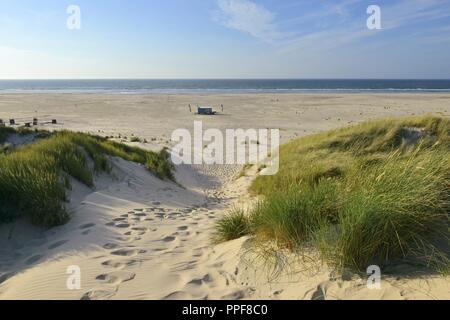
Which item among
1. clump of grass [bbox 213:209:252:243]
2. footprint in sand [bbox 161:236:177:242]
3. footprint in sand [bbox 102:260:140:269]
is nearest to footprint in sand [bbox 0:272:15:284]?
footprint in sand [bbox 102:260:140:269]

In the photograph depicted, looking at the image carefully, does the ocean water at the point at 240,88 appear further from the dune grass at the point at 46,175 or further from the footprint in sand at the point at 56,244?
the footprint in sand at the point at 56,244

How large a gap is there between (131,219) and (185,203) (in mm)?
2218

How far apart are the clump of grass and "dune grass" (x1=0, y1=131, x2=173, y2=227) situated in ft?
8.07

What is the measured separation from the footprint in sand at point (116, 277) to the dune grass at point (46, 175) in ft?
6.85

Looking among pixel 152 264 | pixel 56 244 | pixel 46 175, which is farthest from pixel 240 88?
pixel 152 264

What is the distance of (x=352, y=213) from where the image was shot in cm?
347

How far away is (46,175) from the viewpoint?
6051 mm

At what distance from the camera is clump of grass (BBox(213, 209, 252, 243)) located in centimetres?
461

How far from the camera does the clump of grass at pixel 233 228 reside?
461cm

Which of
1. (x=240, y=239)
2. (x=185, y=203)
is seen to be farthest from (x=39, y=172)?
(x=240, y=239)

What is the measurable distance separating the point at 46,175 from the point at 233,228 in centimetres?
352

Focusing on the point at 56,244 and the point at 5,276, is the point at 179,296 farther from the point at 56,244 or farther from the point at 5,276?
the point at 56,244

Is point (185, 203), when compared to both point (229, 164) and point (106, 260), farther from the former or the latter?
point (229, 164)
